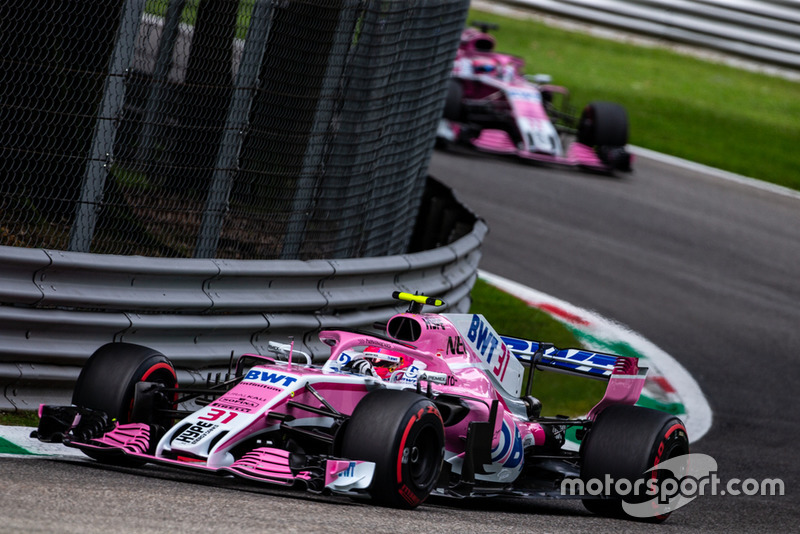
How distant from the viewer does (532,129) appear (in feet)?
58.3

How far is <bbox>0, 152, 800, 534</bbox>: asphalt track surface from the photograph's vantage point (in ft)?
16.6

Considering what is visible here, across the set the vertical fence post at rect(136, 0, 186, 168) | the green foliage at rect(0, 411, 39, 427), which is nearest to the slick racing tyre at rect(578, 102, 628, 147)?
the vertical fence post at rect(136, 0, 186, 168)

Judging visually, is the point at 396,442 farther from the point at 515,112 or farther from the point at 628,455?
the point at 515,112

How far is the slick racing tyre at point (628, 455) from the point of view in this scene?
6785mm

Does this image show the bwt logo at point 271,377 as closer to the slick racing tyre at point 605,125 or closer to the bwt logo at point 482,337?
the bwt logo at point 482,337

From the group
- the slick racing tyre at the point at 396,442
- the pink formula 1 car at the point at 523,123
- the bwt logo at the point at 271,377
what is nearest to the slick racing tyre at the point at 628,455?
the slick racing tyre at the point at 396,442

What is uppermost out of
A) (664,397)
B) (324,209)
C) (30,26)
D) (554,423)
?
(30,26)

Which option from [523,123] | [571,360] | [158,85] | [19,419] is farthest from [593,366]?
[523,123]

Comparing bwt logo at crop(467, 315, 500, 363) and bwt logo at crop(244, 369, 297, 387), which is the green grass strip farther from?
bwt logo at crop(467, 315, 500, 363)

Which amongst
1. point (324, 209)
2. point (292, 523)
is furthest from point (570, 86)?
point (292, 523)

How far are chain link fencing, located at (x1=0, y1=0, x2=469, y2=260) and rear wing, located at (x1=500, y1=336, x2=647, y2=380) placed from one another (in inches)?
66.4

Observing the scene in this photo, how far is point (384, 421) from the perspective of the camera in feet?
18.6

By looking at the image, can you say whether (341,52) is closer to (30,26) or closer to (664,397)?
(30,26)

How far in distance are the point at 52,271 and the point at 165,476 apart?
1404 millimetres
